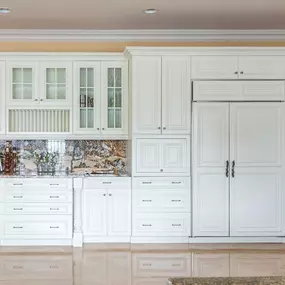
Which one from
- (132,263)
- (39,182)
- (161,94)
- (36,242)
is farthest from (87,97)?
(132,263)

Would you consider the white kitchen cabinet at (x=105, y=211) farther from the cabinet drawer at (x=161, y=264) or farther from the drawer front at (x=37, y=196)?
the cabinet drawer at (x=161, y=264)

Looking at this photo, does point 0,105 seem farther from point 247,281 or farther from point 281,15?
point 247,281

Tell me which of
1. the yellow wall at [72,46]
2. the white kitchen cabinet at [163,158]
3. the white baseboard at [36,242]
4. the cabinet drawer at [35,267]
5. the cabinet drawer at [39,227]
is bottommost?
the cabinet drawer at [35,267]

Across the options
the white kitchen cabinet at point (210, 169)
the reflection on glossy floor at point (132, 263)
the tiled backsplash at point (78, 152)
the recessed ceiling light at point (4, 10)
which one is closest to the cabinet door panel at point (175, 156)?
the white kitchen cabinet at point (210, 169)

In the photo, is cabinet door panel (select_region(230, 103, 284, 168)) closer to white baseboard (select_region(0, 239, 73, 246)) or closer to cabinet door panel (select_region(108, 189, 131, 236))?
cabinet door panel (select_region(108, 189, 131, 236))

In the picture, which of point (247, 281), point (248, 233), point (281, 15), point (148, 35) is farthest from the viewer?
point (148, 35)

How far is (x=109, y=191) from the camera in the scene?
6426mm

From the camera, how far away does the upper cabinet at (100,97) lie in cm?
671

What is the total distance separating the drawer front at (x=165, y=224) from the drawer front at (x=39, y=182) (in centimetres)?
102

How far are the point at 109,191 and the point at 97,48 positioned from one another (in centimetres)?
196

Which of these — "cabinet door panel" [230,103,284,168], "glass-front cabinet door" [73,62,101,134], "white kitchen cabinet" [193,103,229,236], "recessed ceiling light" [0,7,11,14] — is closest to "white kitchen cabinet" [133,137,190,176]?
"white kitchen cabinet" [193,103,229,236]

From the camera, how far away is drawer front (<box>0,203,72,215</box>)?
6352 mm

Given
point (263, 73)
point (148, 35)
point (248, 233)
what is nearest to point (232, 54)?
point (263, 73)

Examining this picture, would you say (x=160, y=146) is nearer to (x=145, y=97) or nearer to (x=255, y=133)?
(x=145, y=97)
